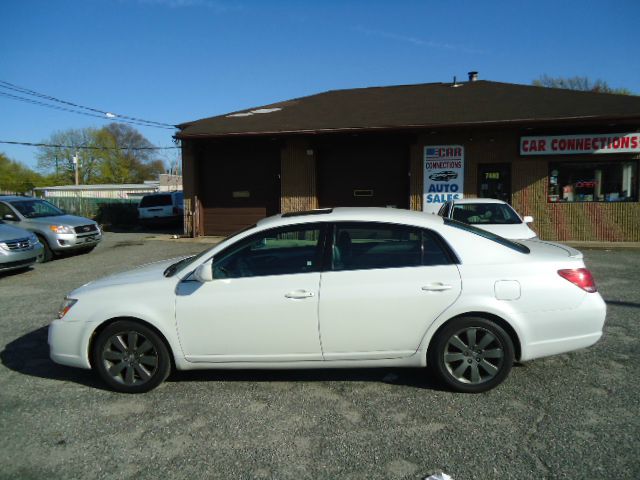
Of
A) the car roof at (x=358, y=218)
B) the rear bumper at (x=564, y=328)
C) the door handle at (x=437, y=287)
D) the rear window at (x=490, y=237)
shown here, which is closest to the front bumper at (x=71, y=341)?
the car roof at (x=358, y=218)

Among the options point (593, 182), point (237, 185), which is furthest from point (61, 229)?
point (593, 182)

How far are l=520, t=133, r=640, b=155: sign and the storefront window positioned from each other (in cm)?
46

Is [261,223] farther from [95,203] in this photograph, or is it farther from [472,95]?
[95,203]

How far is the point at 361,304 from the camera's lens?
3.94m

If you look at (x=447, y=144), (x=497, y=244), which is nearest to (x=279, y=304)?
(x=497, y=244)

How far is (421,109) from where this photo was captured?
16.6m

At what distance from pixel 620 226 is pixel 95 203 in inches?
916

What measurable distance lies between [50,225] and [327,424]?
1112 centimetres

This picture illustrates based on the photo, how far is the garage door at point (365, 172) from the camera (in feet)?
52.7

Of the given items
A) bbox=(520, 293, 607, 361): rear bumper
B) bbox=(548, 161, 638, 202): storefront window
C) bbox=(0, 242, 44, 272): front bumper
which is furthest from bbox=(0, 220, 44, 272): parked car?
bbox=(548, 161, 638, 202): storefront window

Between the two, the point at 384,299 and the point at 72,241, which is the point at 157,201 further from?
the point at 384,299

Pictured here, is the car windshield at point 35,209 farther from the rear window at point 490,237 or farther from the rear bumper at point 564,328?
the rear bumper at point 564,328

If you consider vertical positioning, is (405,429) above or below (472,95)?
below

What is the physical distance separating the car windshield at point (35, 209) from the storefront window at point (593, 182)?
1446 cm
